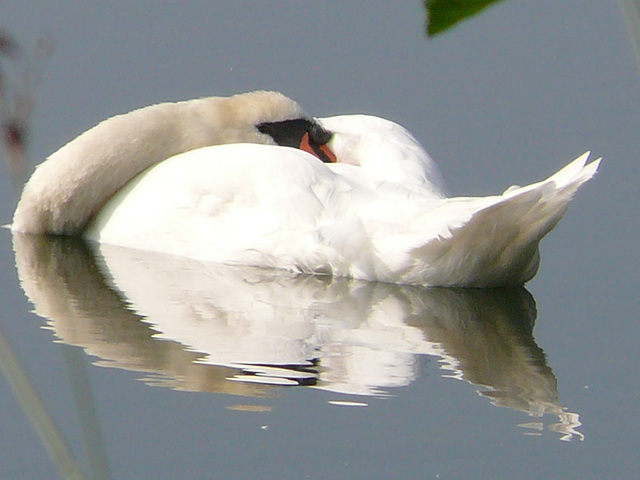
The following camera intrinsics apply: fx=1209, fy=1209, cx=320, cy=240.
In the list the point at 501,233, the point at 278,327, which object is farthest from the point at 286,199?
the point at 501,233

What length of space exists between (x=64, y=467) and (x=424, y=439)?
7.78ft

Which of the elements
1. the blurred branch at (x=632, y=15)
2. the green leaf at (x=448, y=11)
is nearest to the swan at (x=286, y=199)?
the green leaf at (x=448, y=11)

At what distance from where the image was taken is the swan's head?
20.6ft

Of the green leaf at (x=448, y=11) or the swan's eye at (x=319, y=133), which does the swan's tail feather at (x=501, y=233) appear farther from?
the green leaf at (x=448, y=11)

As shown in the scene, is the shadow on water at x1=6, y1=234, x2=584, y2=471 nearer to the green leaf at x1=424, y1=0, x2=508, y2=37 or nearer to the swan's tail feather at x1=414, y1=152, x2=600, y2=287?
the swan's tail feather at x1=414, y1=152, x2=600, y2=287

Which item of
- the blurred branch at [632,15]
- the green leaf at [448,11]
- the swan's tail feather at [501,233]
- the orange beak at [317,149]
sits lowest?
the swan's tail feather at [501,233]

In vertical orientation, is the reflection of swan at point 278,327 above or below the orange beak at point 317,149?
below

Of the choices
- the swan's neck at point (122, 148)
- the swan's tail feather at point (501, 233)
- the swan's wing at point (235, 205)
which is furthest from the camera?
the swan's neck at point (122, 148)

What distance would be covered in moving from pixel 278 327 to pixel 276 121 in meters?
2.23

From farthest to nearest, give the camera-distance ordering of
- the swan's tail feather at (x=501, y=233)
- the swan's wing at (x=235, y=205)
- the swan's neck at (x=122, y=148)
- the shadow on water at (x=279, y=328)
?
the swan's neck at (x=122, y=148)
the swan's wing at (x=235, y=205)
the swan's tail feather at (x=501, y=233)
the shadow on water at (x=279, y=328)

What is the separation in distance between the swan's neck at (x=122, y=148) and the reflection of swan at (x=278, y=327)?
0.35 m

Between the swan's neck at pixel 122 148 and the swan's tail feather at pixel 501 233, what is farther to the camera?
the swan's neck at pixel 122 148

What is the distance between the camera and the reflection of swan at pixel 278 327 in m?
3.69

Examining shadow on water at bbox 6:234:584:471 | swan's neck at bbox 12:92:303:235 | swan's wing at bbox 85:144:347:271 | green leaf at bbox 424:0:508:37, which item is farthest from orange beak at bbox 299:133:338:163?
green leaf at bbox 424:0:508:37
